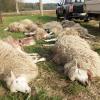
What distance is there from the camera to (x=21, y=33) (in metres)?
13.9

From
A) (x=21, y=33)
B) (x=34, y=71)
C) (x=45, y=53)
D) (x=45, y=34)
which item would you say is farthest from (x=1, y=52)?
(x=21, y=33)

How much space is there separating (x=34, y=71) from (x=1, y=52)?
0.83 metres

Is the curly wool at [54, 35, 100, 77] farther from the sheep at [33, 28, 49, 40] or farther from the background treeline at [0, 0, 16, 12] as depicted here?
the background treeline at [0, 0, 16, 12]

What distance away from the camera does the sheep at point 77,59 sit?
6.27m

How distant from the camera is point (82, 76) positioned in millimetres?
6172

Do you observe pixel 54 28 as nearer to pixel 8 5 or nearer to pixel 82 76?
→ pixel 82 76

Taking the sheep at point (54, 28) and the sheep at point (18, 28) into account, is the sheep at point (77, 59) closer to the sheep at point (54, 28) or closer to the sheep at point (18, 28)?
the sheep at point (54, 28)

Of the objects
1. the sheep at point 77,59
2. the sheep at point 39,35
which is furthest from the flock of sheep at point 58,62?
the sheep at point 39,35

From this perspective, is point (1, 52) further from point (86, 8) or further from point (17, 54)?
point (86, 8)

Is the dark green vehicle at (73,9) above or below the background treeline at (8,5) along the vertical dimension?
above

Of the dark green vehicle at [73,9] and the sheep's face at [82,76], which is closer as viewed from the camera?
the sheep's face at [82,76]

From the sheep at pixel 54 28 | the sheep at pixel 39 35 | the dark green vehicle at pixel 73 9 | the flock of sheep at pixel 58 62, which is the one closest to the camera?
the flock of sheep at pixel 58 62

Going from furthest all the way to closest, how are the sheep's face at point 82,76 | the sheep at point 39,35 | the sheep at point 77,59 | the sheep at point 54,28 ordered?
the sheep at point 54,28
the sheep at point 39,35
the sheep at point 77,59
the sheep's face at point 82,76

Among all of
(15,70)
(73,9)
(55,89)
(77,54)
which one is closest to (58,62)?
(77,54)
